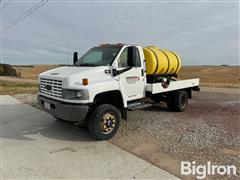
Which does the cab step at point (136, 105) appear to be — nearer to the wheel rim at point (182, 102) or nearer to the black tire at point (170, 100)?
the black tire at point (170, 100)

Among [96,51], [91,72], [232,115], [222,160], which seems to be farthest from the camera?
[232,115]

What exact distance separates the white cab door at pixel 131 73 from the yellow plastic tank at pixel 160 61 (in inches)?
18.1

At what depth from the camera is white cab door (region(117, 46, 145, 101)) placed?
18.3ft

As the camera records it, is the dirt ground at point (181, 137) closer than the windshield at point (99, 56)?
Yes

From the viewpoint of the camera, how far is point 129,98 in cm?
593

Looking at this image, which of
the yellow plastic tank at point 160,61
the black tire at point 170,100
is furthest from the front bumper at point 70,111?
the black tire at point 170,100

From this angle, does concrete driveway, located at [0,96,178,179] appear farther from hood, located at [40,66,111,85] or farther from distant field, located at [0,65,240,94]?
distant field, located at [0,65,240,94]

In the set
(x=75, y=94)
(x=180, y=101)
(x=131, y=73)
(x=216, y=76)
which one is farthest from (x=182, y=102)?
(x=216, y=76)

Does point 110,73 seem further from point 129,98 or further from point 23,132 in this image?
point 23,132

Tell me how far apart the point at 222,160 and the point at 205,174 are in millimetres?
628

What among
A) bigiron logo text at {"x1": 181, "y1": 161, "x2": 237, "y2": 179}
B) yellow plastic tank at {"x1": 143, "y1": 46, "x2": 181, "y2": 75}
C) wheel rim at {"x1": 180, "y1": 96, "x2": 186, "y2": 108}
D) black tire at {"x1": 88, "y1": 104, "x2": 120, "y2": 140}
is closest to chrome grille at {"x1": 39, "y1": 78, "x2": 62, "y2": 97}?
black tire at {"x1": 88, "y1": 104, "x2": 120, "y2": 140}

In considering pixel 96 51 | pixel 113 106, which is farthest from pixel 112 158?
pixel 96 51

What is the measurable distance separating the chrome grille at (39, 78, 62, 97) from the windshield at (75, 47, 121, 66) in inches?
42.8

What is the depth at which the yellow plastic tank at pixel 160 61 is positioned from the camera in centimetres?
660
